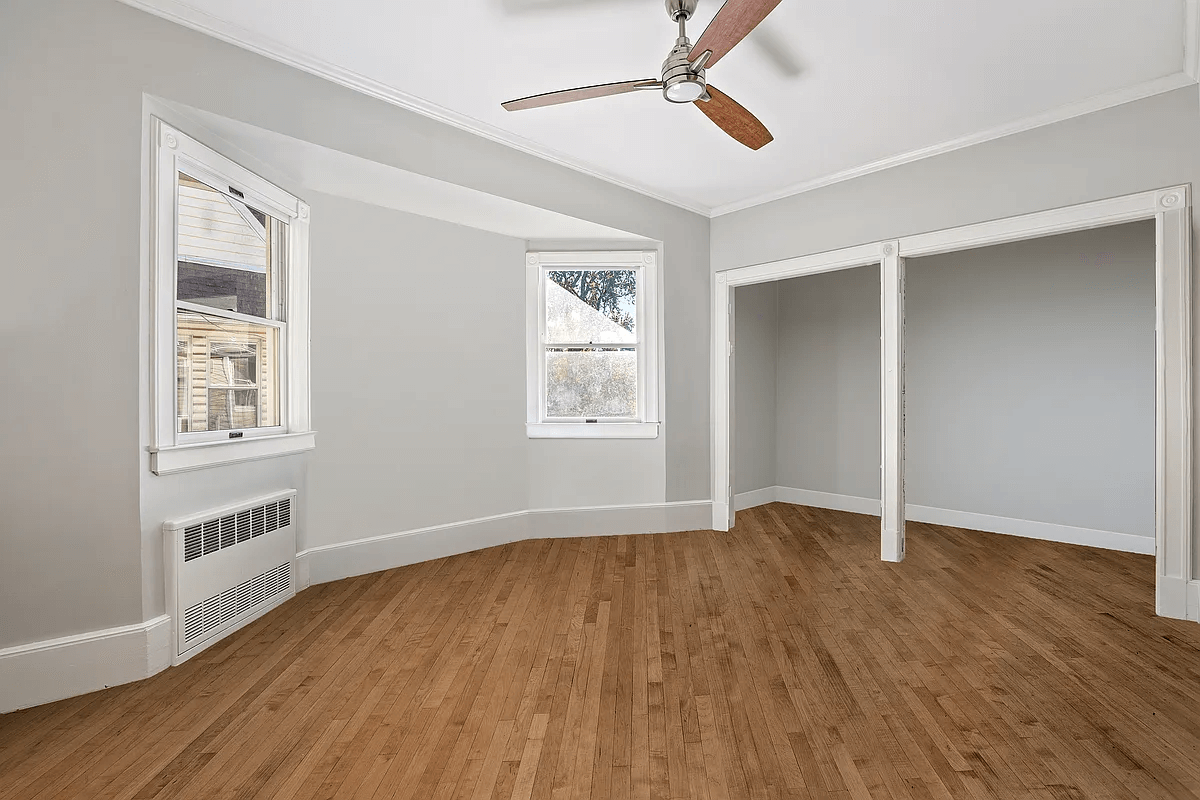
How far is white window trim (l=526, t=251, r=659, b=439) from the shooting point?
4961 mm

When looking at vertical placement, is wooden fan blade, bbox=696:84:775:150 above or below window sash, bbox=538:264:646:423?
above

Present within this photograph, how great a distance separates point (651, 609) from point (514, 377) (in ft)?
7.41

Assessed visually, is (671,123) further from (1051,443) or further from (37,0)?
(1051,443)

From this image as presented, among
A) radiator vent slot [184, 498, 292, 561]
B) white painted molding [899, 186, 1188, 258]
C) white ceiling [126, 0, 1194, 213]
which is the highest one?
white ceiling [126, 0, 1194, 213]

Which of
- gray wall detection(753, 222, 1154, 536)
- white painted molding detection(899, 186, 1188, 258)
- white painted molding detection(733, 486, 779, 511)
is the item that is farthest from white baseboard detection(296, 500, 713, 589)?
white painted molding detection(899, 186, 1188, 258)

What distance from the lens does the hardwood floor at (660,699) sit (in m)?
1.84

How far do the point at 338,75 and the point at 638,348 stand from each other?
2861 millimetres

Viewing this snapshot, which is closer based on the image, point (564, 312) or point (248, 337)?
point (248, 337)

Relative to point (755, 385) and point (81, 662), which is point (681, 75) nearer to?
point (81, 662)

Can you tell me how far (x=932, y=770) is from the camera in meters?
1.86

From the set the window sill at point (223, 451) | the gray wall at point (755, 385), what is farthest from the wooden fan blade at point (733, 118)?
the gray wall at point (755, 385)

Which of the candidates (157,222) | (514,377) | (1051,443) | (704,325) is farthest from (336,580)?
(1051,443)

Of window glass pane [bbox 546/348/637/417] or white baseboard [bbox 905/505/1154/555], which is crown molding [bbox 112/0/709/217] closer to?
window glass pane [bbox 546/348/637/417]

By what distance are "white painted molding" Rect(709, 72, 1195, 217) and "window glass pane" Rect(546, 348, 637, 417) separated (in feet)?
5.59
